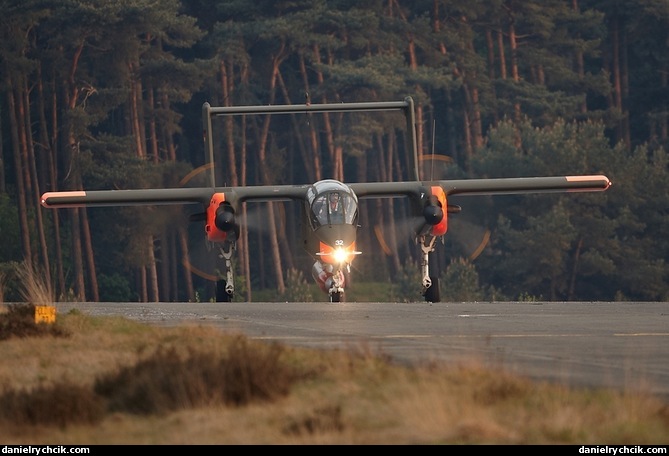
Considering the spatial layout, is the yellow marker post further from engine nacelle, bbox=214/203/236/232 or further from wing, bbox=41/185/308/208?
wing, bbox=41/185/308/208

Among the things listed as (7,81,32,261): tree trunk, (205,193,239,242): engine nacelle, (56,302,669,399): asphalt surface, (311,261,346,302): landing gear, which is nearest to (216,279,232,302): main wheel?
(205,193,239,242): engine nacelle

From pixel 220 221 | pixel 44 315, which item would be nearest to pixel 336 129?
pixel 220 221

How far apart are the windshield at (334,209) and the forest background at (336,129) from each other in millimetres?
36560

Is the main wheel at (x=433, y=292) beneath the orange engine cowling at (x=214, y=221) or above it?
beneath

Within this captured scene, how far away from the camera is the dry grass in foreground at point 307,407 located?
11.9 metres

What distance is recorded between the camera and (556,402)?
12992mm

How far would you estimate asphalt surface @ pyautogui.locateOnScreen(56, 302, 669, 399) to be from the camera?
17484 millimetres

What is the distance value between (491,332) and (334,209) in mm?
14259

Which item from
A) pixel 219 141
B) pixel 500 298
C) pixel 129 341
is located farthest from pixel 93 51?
pixel 129 341

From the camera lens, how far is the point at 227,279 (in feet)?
138

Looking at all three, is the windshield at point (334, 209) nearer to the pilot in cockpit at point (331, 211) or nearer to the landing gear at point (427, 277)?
the pilot in cockpit at point (331, 211)

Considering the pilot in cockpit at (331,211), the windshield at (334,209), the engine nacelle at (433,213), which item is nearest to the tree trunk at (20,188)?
the engine nacelle at (433,213)

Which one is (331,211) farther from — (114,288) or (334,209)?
Answer: (114,288)

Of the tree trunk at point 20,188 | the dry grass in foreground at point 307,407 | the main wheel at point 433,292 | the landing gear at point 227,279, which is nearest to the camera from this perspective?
the dry grass in foreground at point 307,407
